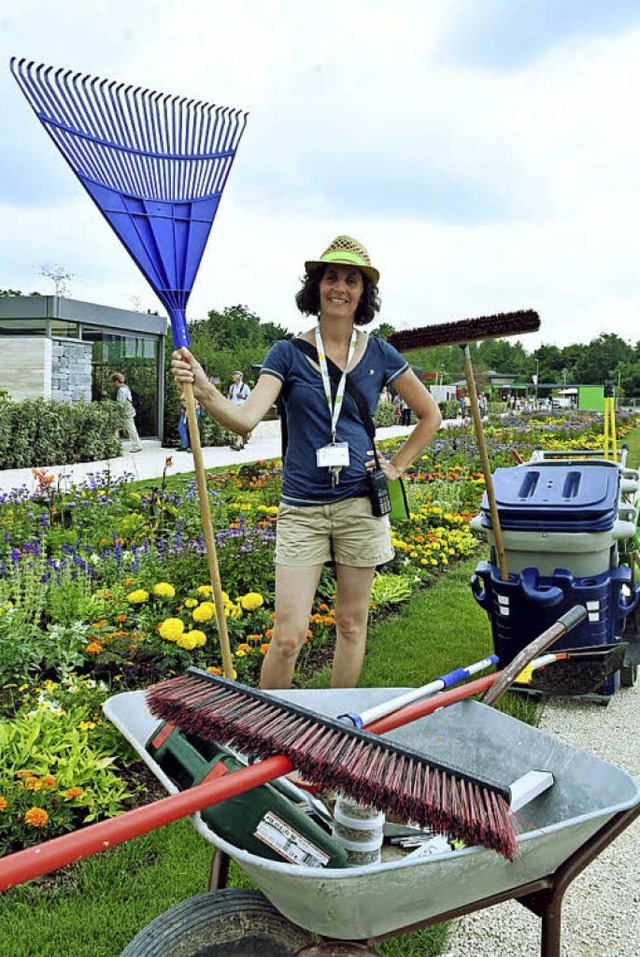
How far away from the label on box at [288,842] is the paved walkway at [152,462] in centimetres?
904

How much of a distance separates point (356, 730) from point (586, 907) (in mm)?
1578

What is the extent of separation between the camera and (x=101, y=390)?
18.8m

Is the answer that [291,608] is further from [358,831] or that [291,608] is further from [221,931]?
[221,931]

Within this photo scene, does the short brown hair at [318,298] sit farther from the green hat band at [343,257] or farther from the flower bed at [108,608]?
the flower bed at [108,608]

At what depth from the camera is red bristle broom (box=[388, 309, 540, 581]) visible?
11.7 ft

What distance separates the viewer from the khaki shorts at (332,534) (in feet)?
9.84

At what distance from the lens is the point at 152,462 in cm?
1460

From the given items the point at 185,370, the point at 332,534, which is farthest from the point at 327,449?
the point at 185,370

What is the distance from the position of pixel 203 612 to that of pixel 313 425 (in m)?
1.44

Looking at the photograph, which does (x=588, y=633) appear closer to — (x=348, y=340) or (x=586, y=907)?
(x=586, y=907)

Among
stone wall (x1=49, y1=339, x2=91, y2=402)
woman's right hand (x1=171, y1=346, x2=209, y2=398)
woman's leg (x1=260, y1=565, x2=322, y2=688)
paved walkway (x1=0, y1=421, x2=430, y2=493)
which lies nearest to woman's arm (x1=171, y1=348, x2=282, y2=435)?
woman's right hand (x1=171, y1=346, x2=209, y2=398)

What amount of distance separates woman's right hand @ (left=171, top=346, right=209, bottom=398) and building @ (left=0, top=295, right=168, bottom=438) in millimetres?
13816

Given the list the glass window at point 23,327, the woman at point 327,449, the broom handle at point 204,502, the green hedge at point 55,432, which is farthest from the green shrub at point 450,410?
the broom handle at point 204,502

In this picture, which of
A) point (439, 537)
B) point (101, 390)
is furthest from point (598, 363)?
point (439, 537)
